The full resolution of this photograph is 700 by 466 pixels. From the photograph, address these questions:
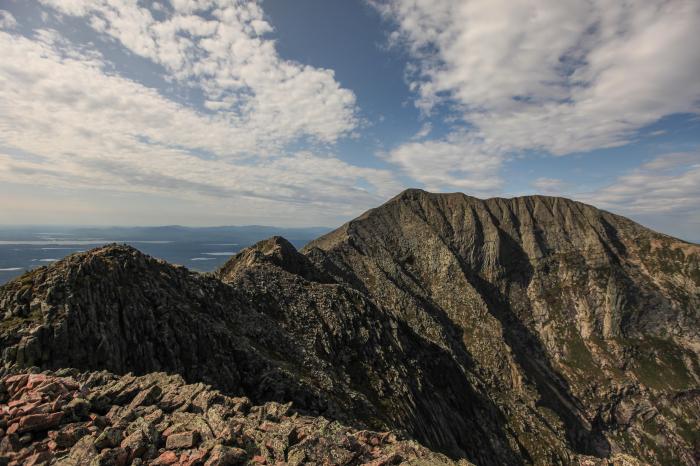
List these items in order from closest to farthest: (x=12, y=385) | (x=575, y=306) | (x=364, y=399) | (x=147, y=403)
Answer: (x=12, y=385)
(x=147, y=403)
(x=364, y=399)
(x=575, y=306)

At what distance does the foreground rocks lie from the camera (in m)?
17.0

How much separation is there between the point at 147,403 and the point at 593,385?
159 meters

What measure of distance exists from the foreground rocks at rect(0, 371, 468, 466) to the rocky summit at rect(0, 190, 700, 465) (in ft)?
0.38

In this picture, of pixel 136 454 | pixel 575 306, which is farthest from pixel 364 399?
pixel 575 306

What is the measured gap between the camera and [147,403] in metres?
23.0

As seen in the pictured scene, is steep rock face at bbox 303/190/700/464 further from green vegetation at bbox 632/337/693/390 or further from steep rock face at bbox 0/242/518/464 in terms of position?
steep rock face at bbox 0/242/518/464

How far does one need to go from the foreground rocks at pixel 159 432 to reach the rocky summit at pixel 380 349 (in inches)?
4.5

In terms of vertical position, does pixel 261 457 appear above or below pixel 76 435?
below

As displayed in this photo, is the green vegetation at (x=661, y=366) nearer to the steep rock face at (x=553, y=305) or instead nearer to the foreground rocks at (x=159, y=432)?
the steep rock face at (x=553, y=305)

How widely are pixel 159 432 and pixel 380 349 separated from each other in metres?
51.8

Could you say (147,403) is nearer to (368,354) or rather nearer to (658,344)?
(368,354)

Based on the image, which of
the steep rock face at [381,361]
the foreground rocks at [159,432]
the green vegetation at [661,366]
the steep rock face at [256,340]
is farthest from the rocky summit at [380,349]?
the green vegetation at [661,366]

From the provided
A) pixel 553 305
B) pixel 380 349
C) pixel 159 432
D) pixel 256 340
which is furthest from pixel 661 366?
pixel 159 432

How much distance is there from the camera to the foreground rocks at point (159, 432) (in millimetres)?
16953
